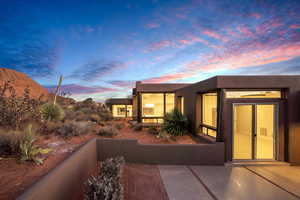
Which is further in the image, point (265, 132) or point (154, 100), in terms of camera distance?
point (154, 100)

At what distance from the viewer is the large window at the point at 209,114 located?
5.02m

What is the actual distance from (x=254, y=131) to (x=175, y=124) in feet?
10.4

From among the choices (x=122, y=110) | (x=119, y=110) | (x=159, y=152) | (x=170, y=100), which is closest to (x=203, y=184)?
(x=159, y=152)

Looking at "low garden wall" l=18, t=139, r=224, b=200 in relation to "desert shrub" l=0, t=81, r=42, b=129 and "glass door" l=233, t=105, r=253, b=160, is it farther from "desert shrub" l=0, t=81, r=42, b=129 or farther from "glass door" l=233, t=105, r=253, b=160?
"desert shrub" l=0, t=81, r=42, b=129

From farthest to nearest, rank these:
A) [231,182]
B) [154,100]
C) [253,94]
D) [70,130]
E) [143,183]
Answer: [154,100]
[70,130]
[253,94]
[231,182]
[143,183]

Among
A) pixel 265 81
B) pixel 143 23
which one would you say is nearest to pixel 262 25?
pixel 265 81

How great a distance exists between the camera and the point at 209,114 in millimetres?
5523

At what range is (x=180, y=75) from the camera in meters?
14.2

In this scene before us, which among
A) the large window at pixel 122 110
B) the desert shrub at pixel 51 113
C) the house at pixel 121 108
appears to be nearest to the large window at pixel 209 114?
the desert shrub at pixel 51 113

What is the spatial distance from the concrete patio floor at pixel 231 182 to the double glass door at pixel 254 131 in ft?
1.55

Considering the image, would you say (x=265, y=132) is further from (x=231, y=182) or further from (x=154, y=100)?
(x=154, y=100)

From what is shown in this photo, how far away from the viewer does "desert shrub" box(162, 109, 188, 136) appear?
6.10m

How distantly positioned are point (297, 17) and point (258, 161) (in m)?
8.53

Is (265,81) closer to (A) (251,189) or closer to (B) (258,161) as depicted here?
(B) (258,161)
